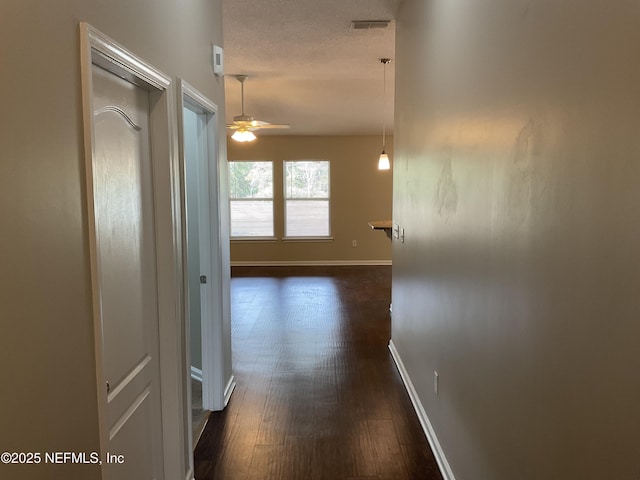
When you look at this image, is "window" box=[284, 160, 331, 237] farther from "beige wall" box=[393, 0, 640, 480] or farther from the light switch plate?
"beige wall" box=[393, 0, 640, 480]

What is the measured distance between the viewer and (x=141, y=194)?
202cm

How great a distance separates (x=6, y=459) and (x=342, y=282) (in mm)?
7050

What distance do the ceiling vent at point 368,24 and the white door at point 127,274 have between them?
2.41 metres

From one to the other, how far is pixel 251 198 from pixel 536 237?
833cm

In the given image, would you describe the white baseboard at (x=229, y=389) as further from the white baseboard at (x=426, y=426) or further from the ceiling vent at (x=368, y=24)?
the ceiling vent at (x=368, y=24)

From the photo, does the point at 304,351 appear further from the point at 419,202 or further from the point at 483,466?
the point at 483,466

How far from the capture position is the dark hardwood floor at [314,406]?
2.73m

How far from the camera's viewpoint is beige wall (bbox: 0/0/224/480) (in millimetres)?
1031

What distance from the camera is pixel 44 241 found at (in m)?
1.16

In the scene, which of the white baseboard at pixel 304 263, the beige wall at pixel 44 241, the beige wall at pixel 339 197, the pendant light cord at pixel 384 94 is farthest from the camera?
the white baseboard at pixel 304 263

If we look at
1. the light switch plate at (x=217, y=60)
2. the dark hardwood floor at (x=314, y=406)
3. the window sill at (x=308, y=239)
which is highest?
the light switch plate at (x=217, y=60)

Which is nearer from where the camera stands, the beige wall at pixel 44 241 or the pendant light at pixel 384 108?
the beige wall at pixel 44 241

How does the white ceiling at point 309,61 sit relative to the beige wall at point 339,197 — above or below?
above

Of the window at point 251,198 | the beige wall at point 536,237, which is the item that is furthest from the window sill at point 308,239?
the beige wall at point 536,237
